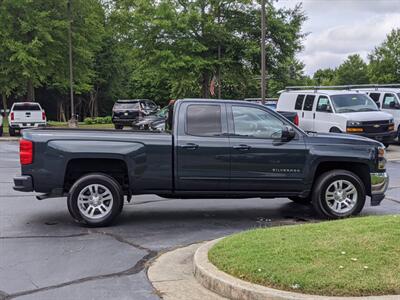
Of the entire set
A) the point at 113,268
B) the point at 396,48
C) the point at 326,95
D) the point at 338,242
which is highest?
the point at 396,48

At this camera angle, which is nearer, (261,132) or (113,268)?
(113,268)

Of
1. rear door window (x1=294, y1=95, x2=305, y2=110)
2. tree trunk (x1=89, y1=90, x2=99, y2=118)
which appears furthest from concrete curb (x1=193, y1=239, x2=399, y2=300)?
tree trunk (x1=89, y1=90, x2=99, y2=118)

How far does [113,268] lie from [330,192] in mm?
3949

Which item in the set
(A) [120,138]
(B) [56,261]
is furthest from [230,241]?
→ (A) [120,138]

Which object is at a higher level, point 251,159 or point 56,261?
point 251,159

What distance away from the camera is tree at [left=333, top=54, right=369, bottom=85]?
8738 cm

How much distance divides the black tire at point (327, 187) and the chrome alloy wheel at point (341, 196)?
0.12ft

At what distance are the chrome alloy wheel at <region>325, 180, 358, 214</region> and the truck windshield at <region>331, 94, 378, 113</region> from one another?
1002 centimetres

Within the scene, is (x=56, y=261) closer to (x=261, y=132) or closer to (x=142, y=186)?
(x=142, y=186)

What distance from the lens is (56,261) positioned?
20.5 ft

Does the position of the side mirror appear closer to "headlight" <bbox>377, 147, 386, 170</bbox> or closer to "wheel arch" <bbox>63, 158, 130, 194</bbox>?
"headlight" <bbox>377, 147, 386, 170</bbox>

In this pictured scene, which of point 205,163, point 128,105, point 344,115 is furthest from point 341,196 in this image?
point 128,105

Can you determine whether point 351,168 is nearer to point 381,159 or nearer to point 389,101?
point 381,159

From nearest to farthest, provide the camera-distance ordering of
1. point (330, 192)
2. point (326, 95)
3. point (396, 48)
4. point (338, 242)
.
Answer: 1. point (338, 242)
2. point (330, 192)
3. point (326, 95)
4. point (396, 48)
